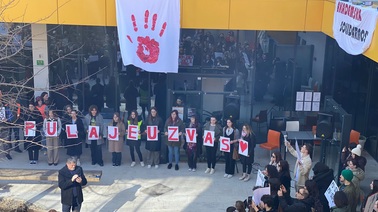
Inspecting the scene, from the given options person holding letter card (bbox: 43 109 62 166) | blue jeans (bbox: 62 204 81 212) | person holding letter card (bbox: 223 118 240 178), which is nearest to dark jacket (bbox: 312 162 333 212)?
person holding letter card (bbox: 223 118 240 178)

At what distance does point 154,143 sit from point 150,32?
2995mm

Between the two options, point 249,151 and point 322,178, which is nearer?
point 322,178

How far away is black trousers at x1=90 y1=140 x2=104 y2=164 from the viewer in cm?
1467

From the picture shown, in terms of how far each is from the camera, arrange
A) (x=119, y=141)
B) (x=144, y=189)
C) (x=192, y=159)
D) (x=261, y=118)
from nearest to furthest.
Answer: (x=144, y=189) → (x=119, y=141) → (x=192, y=159) → (x=261, y=118)

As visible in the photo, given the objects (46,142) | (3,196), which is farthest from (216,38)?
(3,196)

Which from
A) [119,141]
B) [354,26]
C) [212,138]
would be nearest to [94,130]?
[119,141]

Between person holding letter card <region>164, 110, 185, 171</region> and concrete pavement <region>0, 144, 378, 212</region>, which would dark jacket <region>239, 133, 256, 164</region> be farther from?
person holding letter card <region>164, 110, 185, 171</region>

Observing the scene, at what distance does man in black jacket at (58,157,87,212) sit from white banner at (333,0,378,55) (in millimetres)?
6379

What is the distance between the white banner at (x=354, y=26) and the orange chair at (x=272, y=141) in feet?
11.5

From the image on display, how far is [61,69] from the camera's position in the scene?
54.4 feet

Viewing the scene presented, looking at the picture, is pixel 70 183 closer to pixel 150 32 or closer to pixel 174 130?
pixel 174 130

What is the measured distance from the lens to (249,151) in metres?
13.6

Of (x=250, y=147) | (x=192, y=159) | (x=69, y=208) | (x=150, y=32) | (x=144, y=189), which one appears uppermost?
(x=150, y=32)

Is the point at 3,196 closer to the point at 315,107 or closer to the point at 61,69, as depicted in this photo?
the point at 61,69
